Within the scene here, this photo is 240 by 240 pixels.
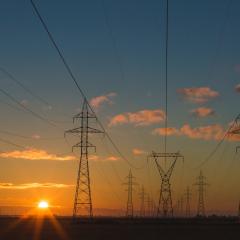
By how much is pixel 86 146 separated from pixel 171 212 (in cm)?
4586

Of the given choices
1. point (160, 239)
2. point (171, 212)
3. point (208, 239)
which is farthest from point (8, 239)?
point (171, 212)

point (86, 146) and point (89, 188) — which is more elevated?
point (86, 146)

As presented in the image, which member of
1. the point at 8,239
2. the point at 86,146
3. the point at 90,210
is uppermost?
the point at 86,146

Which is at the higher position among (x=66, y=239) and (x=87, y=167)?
(x=87, y=167)

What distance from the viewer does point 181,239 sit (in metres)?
50.7

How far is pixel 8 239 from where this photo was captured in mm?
46781

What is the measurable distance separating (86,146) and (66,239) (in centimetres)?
3083

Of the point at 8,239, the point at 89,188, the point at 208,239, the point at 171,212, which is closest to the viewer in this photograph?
the point at 8,239

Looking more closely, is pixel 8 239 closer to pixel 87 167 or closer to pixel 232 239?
pixel 232 239

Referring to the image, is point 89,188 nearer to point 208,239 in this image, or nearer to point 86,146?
point 86,146

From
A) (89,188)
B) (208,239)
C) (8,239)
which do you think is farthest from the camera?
(89,188)

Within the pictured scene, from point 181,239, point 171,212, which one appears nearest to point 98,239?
point 181,239

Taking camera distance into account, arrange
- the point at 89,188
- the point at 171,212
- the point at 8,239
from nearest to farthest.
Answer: the point at 8,239 → the point at 89,188 → the point at 171,212

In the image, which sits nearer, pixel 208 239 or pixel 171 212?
pixel 208 239
